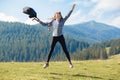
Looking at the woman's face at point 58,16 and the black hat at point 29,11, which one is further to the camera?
the woman's face at point 58,16

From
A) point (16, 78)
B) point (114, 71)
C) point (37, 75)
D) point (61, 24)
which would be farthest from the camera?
point (114, 71)

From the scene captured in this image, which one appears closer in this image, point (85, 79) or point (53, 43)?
point (85, 79)

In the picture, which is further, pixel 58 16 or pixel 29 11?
pixel 58 16

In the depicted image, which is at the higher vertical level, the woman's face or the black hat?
the black hat

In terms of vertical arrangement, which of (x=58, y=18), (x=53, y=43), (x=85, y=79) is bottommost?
(x=85, y=79)

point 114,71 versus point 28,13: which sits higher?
point 28,13

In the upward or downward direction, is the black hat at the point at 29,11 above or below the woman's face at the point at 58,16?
above

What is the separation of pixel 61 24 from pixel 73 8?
1.61 metres

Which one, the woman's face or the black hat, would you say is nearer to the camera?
the black hat

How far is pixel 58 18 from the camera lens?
2019cm

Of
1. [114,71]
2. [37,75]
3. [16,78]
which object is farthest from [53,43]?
[114,71]

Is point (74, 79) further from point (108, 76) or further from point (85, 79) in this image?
point (108, 76)

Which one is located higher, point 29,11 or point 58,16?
point 29,11

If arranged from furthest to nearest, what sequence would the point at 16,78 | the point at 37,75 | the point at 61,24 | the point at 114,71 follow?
the point at 114,71
the point at 61,24
the point at 37,75
the point at 16,78
